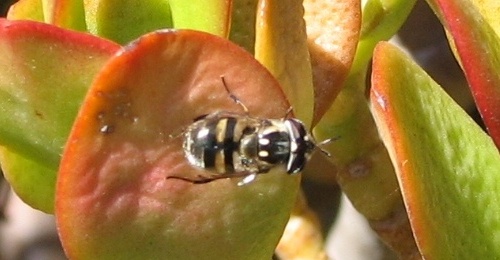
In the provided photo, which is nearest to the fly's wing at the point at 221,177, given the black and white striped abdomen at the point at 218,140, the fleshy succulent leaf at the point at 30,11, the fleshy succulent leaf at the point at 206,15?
the black and white striped abdomen at the point at 218,140

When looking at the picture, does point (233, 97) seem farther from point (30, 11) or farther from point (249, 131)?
point (30, 11)

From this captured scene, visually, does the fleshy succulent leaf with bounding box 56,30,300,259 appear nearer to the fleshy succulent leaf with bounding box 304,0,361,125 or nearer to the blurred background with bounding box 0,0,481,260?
the fleshy succulent leaf with bounding box 304,0,361,125

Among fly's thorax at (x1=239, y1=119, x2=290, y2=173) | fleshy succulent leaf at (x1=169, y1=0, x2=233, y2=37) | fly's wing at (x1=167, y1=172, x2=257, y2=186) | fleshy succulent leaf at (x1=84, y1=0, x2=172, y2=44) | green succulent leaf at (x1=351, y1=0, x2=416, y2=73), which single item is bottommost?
green succulent leaf at (x1=351, y1=0, x2=416, y2=73)

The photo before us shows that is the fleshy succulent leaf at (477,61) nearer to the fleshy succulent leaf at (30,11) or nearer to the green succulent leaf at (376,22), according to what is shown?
the green succulent leaf at (376,22)

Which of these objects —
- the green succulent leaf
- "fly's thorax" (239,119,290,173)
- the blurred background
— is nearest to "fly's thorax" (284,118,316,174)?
"fly's thorax" (239,119,290,173)

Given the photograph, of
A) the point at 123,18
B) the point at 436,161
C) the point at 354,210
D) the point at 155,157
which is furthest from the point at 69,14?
the point at 354,210

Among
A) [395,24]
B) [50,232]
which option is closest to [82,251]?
[395,24]
